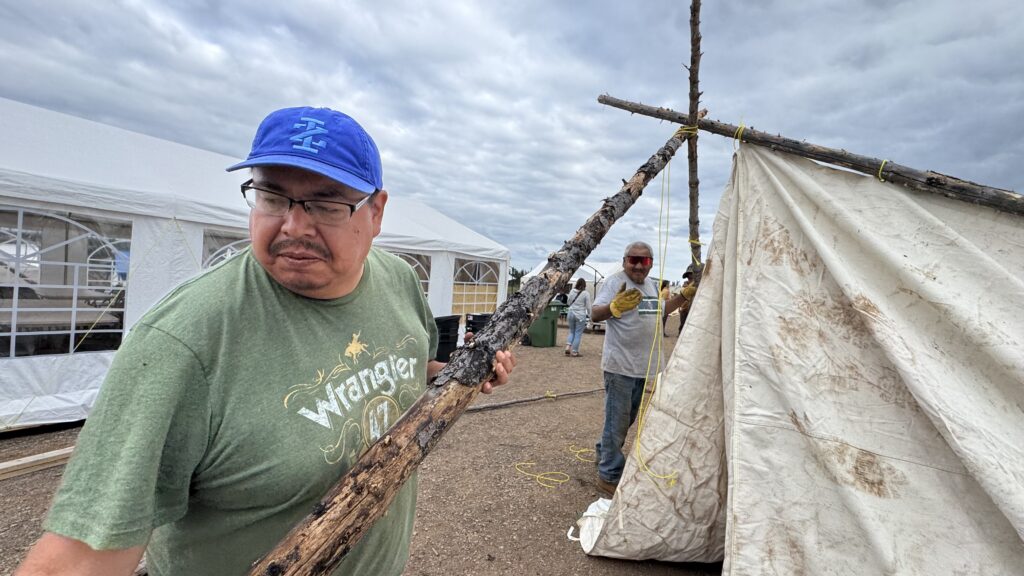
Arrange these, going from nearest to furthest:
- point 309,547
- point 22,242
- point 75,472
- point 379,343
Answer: point 75,472 < point 309,547 < point 379,343 < point 22,242

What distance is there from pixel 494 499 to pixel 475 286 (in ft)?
23.9

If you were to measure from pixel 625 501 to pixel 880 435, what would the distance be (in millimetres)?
1419

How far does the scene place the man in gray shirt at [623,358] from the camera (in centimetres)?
375

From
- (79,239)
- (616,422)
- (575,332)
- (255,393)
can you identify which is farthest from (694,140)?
(575,332)

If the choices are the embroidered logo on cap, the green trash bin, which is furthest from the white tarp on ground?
the green trash bin

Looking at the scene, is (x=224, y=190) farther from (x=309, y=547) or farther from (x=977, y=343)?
(x=977, y=343)

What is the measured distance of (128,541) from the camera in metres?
0.79

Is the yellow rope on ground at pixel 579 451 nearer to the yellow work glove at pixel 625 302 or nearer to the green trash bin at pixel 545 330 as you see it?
the yellow work glove at pixel 625 302

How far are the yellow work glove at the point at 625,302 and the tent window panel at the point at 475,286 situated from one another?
6443 millimetres

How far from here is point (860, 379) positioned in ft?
6.63

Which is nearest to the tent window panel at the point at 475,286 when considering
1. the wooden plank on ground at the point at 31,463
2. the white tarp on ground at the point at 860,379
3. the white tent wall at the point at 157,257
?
the white tent wall at the point at 157,257

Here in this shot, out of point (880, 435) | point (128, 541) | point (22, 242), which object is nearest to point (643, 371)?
point (880, 435)

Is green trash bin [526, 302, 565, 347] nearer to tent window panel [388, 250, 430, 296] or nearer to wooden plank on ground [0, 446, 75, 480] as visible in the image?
tent window panel [388, 250, 430, 296]

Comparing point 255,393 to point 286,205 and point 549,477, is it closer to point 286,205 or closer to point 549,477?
point 286,205
